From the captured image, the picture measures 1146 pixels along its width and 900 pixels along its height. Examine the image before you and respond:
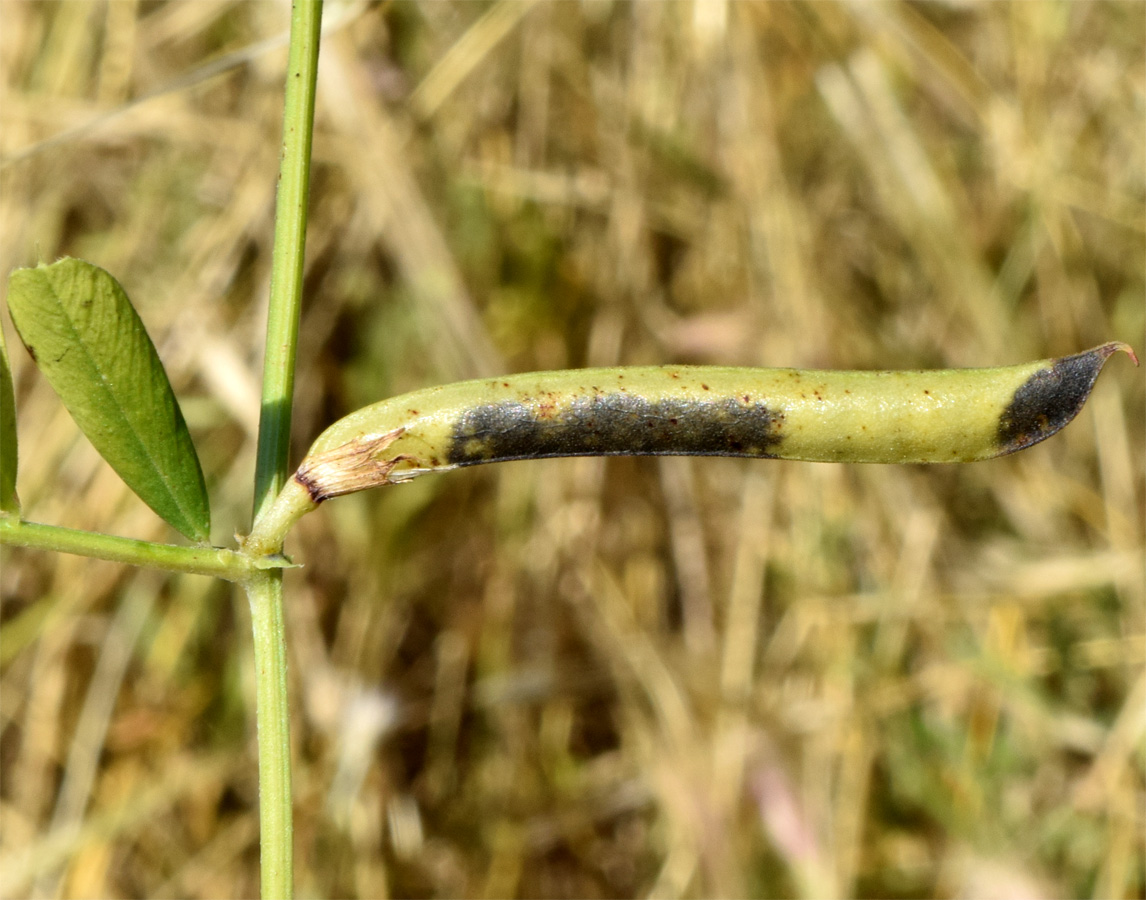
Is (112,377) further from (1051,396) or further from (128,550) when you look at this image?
(1051,396)

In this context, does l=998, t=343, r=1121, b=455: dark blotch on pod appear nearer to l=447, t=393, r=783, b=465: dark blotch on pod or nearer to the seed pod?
the seed pod

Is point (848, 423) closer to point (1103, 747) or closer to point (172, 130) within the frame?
point (1103, 747)

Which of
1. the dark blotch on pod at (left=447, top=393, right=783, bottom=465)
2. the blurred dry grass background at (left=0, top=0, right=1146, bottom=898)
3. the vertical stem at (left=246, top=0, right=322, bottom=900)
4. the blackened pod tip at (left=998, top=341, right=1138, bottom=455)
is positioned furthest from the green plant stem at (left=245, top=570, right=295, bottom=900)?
the blurred dry grass background at (left=0, top=0, right=1146, bottom=898)

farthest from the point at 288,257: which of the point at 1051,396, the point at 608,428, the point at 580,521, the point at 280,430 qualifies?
the point at 580,521

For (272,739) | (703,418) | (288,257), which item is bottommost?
(272,739)

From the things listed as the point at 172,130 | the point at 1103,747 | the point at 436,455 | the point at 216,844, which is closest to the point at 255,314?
the point at 172,130

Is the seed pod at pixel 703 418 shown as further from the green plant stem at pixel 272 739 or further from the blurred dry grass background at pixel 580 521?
the blurred dry grass background at pixel 580 521
